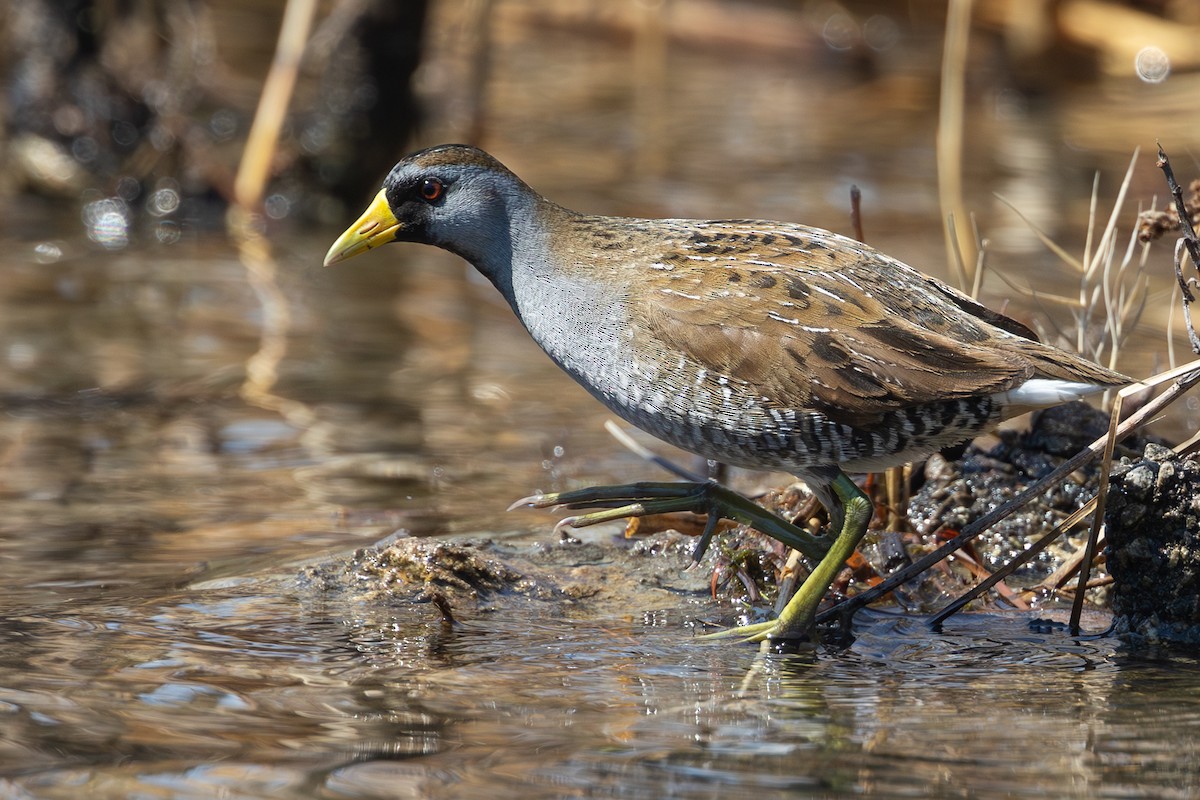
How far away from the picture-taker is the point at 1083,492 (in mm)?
4656

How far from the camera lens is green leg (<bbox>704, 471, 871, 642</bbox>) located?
3902 mm

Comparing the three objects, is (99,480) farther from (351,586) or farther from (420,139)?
(420,139)

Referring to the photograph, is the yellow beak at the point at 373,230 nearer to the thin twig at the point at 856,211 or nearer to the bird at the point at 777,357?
the bird at the point at 777,357

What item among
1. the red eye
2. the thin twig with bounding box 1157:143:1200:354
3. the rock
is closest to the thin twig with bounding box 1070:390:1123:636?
the rock

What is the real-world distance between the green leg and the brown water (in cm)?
10

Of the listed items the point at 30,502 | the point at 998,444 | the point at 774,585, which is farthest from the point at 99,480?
the point at 998,444

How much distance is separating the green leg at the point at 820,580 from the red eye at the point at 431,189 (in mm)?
1311

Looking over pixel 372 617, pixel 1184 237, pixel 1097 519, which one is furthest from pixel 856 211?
pixel 372 617

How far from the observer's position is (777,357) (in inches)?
153

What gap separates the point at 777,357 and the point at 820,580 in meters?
0.55

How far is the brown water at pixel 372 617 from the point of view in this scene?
3096 mm

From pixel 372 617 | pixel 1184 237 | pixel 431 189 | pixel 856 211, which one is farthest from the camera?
pixel 856 211

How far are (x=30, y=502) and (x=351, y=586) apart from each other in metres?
1.45

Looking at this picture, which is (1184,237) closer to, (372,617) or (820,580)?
(820,580)
